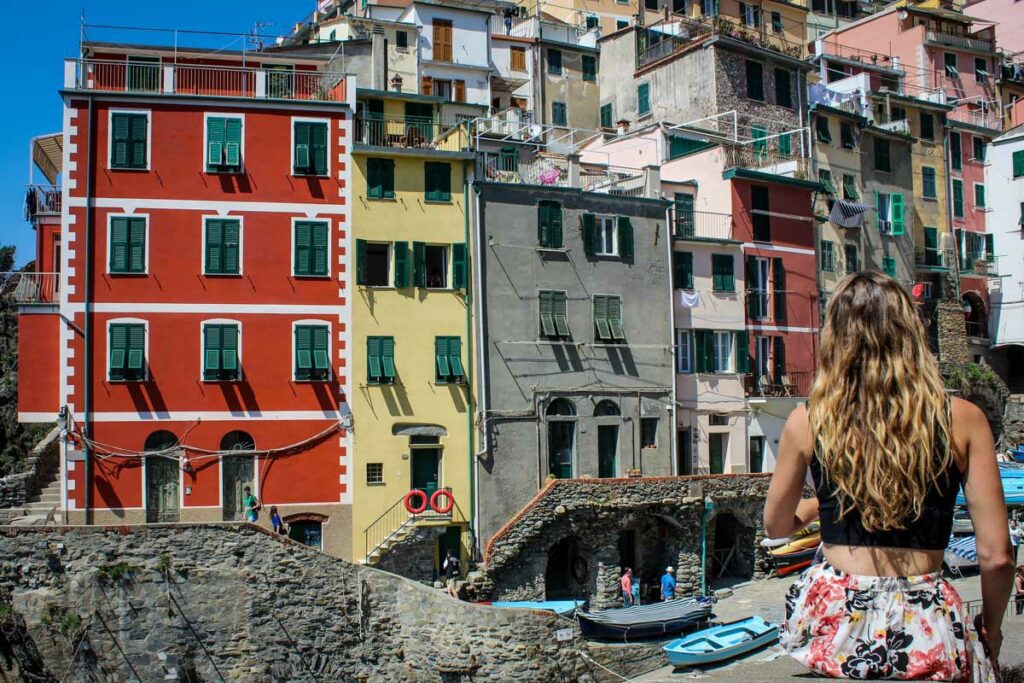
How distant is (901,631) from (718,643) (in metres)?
29.5

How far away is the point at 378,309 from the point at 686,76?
25195mm

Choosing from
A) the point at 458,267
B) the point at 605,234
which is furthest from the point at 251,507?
the point at 605,234

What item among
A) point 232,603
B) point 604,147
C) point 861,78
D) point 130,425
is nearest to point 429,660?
point 232,603

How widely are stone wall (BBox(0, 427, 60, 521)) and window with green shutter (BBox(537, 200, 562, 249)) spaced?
59.1 ft

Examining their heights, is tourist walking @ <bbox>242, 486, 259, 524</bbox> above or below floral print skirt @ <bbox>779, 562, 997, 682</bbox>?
below

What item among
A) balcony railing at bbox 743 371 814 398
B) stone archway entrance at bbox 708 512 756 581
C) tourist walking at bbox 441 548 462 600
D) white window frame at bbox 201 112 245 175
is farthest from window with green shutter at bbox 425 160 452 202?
stone archway entrance at bbox 708 512 756 581

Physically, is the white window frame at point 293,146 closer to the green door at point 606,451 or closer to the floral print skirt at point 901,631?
the green door at point 606,451

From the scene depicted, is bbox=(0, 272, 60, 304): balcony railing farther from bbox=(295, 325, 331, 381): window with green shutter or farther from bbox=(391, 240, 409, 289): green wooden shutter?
bbox=(391, 240, 409, 289): green wooden shutter

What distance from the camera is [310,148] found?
1475 inches

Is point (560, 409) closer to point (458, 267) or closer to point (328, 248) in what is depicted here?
point (458, 267)

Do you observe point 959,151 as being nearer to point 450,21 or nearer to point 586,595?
point 450,21

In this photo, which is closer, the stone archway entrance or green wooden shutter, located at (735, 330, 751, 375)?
the stone archway entrance

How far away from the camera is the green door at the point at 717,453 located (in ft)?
145

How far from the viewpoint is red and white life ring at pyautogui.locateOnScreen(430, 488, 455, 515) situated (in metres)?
36.3
